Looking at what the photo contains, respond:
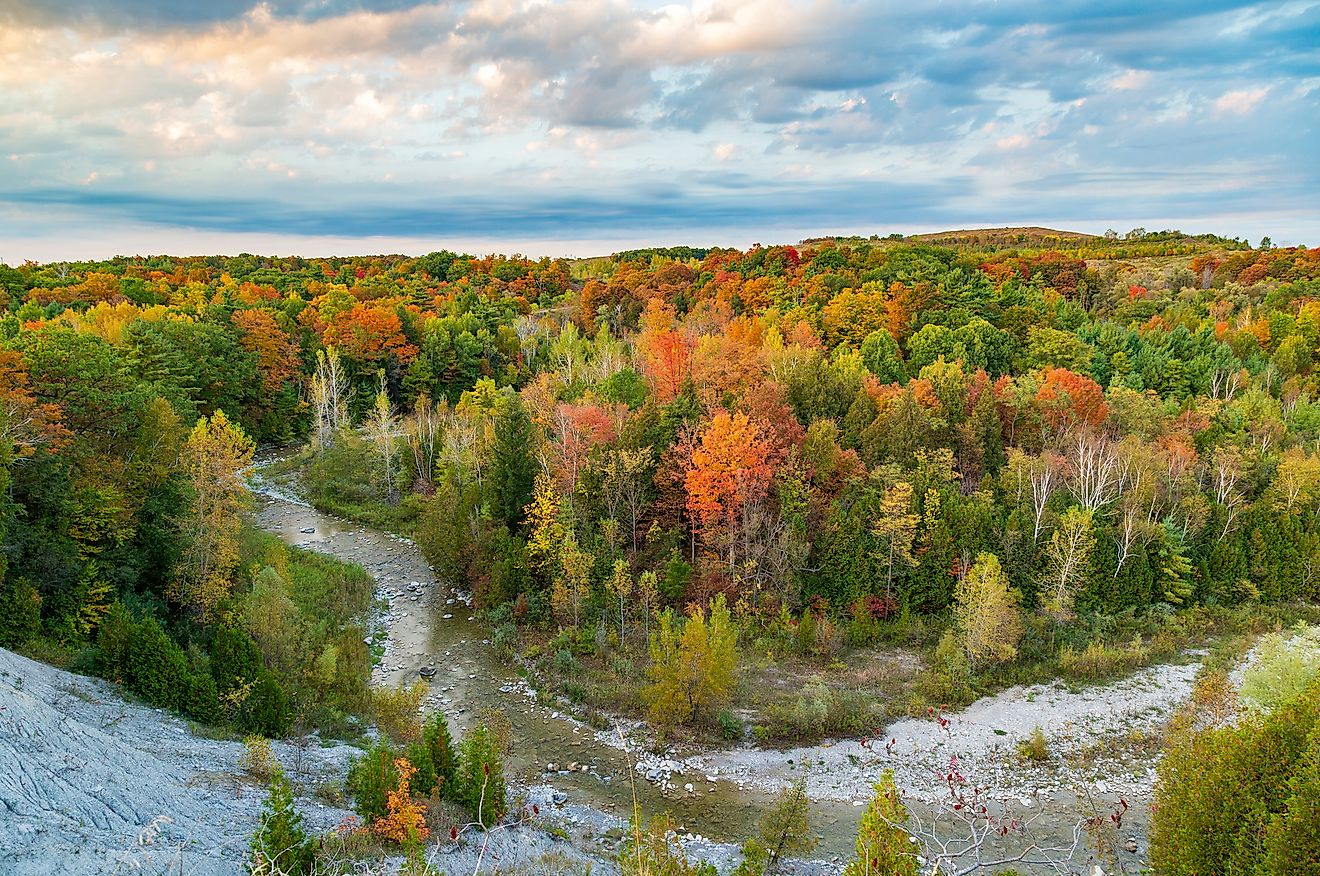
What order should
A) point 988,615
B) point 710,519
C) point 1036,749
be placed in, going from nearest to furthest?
point 1036,749, point 988,615, point 710,519

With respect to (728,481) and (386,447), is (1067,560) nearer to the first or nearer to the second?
(728,481)

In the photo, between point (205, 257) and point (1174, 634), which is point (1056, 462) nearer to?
point (1174, 634)

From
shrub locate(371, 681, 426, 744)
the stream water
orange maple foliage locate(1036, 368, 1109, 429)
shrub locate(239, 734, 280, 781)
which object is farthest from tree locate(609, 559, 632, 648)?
orange maple foliage locate(1036, 368, 1109, 429)

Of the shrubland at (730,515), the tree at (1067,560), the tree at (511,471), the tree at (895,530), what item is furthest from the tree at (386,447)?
the tree at (1067,560)

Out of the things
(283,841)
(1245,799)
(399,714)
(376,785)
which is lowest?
(399,714)

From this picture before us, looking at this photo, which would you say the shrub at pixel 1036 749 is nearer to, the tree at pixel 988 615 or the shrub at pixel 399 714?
the tree at pixel 988 615

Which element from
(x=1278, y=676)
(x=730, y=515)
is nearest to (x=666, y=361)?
(x=730, y=515)
